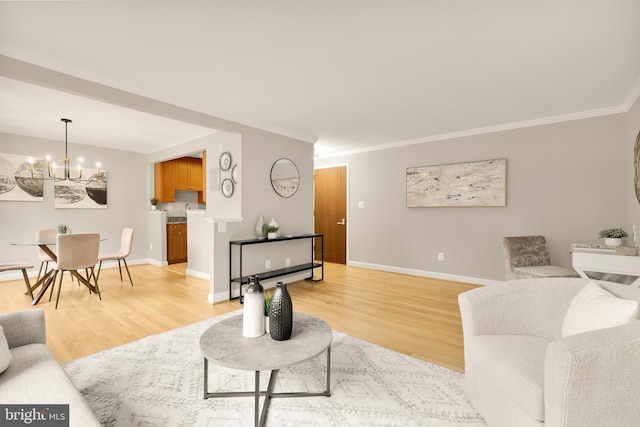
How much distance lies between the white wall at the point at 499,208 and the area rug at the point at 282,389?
113 inches

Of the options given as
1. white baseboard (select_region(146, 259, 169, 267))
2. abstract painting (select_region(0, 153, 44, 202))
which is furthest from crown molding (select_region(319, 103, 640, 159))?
abstract painting (select_region(0, 153, 44, 202))

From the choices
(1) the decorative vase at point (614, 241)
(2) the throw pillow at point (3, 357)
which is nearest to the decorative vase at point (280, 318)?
(2) the throw pillow at point (3, 357)

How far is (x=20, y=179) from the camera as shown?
15.9 feet

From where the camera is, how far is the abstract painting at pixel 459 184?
4301mm

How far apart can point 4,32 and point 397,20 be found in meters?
2.67

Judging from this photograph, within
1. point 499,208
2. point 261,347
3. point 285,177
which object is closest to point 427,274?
point 499,208

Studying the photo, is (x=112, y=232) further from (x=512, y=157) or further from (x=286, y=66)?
(x=512, y=157)

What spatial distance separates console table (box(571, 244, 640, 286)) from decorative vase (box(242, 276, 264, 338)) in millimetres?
2988

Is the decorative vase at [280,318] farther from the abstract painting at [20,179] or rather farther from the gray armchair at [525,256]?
the abstract painting at [20,179]

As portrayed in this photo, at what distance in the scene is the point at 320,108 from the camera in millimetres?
3541

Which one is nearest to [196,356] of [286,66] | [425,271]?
[286,66]

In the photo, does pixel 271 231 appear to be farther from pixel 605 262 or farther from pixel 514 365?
pixel 605 262

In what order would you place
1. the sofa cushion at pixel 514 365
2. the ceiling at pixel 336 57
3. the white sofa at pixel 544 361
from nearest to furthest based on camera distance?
the white sofa at pixel 544 361 < the sofa cushion at pixel 514 365 < the ceiling at pixel 336 57

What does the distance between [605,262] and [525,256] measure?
0.91m
